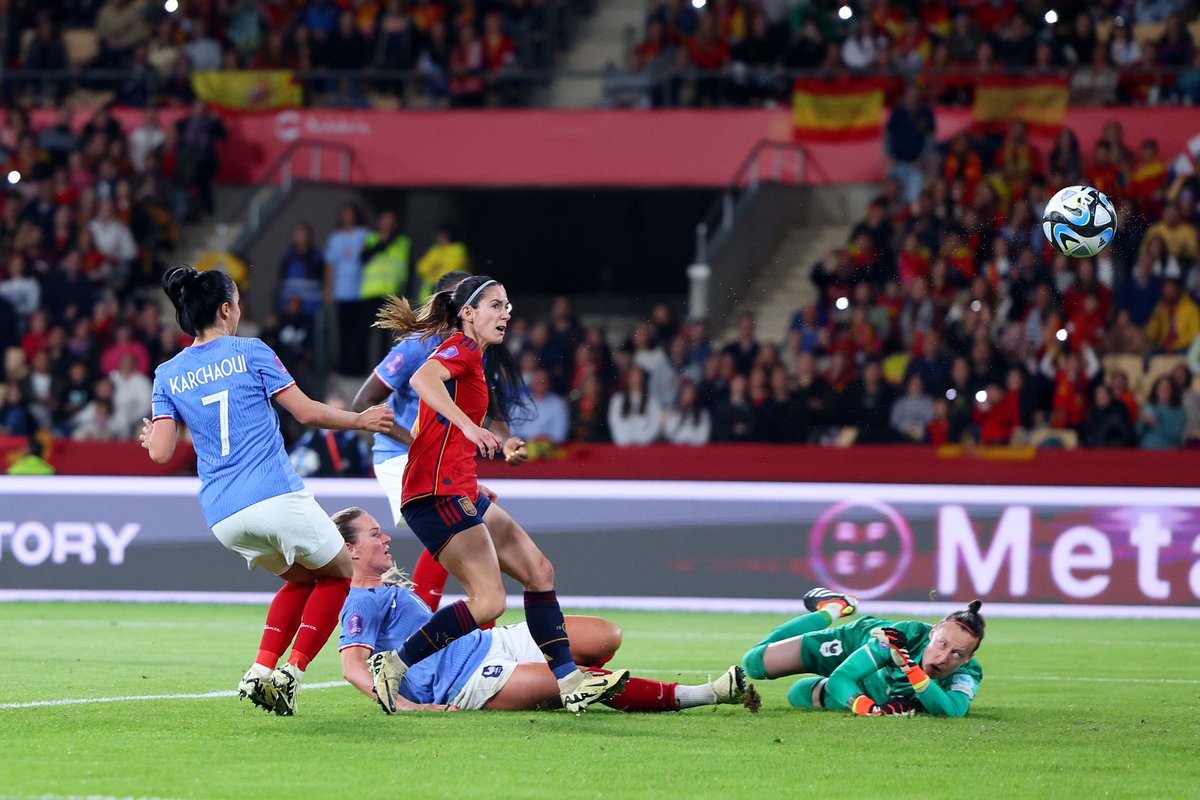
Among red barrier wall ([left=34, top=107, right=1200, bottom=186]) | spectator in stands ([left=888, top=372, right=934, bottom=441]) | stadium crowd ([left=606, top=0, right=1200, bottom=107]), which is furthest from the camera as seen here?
red barrier wall ([left=34, top=107, right=1200, bottom=186])

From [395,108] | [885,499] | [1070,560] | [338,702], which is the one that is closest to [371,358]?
[395,108]

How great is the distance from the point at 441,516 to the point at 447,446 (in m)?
0.29

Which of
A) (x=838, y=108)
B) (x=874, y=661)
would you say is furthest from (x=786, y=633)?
(x=838, y=108)

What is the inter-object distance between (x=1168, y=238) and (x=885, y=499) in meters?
4.83

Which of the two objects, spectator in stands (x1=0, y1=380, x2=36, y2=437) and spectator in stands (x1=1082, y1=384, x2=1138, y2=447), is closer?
spectator in stands (x1=1082, y1=384, x2=1138, y2=447)

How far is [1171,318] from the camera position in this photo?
16.4m

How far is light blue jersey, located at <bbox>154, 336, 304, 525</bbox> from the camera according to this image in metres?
6.92

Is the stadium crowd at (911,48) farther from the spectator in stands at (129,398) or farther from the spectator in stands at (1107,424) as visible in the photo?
the spectator in stands at (129,398)

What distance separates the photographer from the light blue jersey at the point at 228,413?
692 cm

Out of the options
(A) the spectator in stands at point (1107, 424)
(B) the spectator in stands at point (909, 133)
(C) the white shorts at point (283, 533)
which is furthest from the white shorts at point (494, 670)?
(B) the spectator in stands at point (909, 133)

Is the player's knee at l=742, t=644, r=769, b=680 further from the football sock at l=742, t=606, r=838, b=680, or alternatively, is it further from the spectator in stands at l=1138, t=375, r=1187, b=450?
the spectator in stands at l=1138, t=375, r=1187, b=450

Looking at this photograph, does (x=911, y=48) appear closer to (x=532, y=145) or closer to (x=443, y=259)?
(x=532, y=145)

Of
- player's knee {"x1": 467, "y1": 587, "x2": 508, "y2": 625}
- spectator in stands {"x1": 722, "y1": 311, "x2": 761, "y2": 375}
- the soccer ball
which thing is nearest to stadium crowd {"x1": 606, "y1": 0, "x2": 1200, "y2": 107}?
spectator in stands {"x1": 722, "y1": 311, "x2": 761, "y2": 375}

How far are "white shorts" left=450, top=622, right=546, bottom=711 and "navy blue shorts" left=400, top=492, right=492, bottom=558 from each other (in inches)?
23.7
